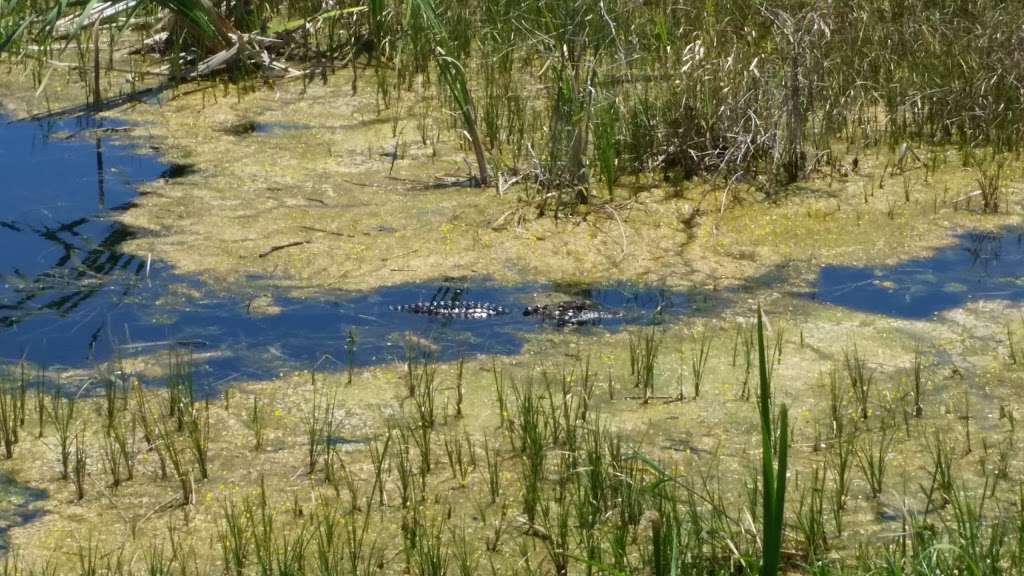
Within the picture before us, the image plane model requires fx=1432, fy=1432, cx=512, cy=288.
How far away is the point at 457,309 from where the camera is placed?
588 cm

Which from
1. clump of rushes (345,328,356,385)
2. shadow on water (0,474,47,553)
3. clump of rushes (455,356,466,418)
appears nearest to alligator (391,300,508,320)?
clump of rushes (345,328,356,385)

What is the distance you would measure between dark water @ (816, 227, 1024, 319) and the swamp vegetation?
0.08 feet

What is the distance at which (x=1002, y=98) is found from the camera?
772 centimetres

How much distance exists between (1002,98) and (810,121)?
1031 mm

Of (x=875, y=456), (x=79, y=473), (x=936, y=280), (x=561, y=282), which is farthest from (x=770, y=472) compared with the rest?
(x=936, y=280)

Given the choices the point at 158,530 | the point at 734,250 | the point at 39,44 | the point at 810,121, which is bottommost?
the point at 158,530

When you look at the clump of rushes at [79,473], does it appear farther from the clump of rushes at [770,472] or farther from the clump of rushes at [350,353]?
the clump of rushes at [770,472]

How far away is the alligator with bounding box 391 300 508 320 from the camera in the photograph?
231 inches

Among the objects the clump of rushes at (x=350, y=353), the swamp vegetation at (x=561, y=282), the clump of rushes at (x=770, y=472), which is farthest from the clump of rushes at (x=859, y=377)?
the clump of rushes at (x=770, y=472)

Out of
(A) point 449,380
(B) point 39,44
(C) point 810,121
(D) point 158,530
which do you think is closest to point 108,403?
(D) point 158,530

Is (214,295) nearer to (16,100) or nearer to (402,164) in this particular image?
(402,164)

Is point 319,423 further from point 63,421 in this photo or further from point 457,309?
point 457,309

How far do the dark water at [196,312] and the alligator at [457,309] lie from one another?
0.11 feet

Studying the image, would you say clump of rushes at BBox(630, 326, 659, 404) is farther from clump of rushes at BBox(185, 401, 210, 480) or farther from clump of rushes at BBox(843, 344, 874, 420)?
clump of rushes at BBox(185, 401, 210, 480)
